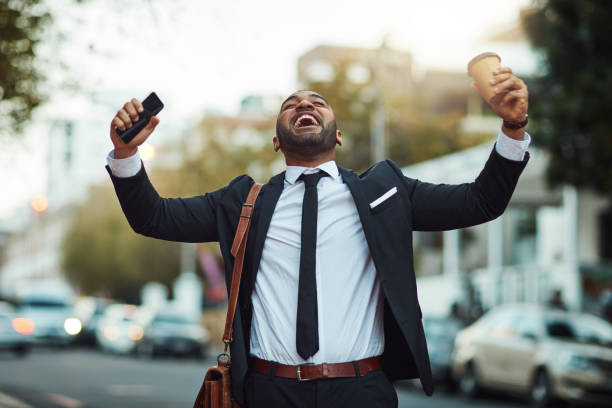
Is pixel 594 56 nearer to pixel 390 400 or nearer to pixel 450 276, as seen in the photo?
pixel 390 400

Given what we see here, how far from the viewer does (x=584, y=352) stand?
50.0ft

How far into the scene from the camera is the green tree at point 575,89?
1622 cm

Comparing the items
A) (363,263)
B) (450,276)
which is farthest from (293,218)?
(450,276)

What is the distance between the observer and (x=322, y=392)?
12.2 feet

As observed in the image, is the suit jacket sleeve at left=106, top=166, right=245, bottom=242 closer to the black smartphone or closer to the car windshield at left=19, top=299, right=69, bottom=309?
the black smartphone

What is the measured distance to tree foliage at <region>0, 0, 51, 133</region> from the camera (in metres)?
10.7

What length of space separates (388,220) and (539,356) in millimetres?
12616

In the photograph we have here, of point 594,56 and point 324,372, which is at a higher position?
point 594,56

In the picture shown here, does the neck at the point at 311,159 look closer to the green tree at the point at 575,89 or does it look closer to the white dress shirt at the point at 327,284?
the white dress shirt at the point at 327,284

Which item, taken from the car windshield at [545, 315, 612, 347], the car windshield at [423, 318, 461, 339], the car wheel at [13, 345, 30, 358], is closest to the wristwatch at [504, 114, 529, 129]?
the car windshield at [545, 315, 612, 347]

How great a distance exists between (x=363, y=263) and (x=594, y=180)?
14.3 m

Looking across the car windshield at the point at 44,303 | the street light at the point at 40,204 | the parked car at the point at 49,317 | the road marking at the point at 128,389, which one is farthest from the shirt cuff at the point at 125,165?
the car windshield at the point at 44,303

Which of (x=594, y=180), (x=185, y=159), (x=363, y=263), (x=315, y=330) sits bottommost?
(x=315, y=330)

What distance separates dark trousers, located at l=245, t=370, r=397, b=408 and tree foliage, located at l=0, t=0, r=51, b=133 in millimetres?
7562
